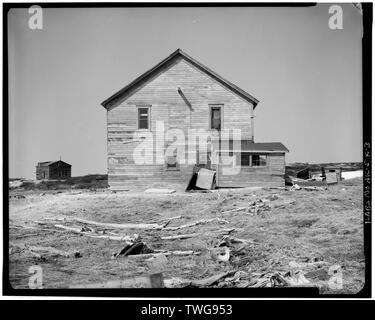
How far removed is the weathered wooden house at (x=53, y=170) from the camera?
8271 mm

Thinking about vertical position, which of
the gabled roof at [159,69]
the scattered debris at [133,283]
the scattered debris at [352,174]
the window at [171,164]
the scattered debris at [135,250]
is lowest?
the scattered debris at [133,283]

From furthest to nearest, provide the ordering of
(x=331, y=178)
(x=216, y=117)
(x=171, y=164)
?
(x=216, y=117)
(x=171, y=164)
(x=331, y=178)

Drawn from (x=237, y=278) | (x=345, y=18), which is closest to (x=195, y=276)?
(x=237, y=278)

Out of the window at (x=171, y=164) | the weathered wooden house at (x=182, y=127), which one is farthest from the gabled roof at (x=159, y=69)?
the window at (x=171, y=164)

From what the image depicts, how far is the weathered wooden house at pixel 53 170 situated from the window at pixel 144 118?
2.11 metres

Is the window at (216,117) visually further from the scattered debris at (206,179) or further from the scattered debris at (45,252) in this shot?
the scattered debris at (45,252)

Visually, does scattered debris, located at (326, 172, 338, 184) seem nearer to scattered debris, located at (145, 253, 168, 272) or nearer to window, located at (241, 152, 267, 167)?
window, located at (241, 152, 267, 167)

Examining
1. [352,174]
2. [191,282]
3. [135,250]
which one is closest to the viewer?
[191,282]

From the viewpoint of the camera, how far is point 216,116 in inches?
381

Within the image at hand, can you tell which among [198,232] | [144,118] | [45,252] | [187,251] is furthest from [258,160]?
[45,252]

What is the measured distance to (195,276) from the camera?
295 inches

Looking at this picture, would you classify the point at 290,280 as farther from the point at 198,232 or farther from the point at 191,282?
the point at 198,232

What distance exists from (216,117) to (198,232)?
304 cm
